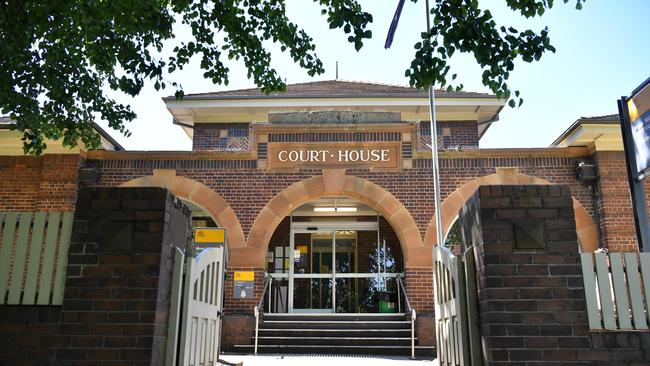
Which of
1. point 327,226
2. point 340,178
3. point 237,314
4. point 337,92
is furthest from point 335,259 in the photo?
point 337,92

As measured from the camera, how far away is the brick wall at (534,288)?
4.09m

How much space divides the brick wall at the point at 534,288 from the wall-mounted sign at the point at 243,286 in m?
9.02

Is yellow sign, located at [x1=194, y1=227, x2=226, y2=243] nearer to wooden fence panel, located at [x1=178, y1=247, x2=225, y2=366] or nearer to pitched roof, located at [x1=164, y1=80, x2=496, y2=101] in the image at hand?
wooden fence panel, located at [x1=178, y1=247, x2=225, y2=366]

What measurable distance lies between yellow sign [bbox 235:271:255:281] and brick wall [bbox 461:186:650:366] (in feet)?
29.7

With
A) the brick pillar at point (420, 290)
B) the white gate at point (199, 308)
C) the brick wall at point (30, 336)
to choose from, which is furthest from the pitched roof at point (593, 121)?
the brick wall at point (30, 336)

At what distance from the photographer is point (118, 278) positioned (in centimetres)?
423

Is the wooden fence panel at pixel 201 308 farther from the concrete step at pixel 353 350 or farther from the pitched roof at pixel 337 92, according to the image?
the pitched roof at pixel 337 92

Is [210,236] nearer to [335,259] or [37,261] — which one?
[335,259]

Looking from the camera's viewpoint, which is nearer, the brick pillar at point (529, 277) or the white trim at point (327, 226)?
the brick pillar at point (529, 277)

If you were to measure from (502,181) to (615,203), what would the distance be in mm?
2493

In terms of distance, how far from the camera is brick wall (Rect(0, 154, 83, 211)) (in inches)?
515

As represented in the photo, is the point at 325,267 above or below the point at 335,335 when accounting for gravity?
above

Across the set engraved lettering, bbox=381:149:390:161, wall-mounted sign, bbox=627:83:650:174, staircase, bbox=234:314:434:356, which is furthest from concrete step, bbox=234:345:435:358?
wall-mounted sign, bbox=627:83:650:174

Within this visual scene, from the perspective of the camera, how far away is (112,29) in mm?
7258
